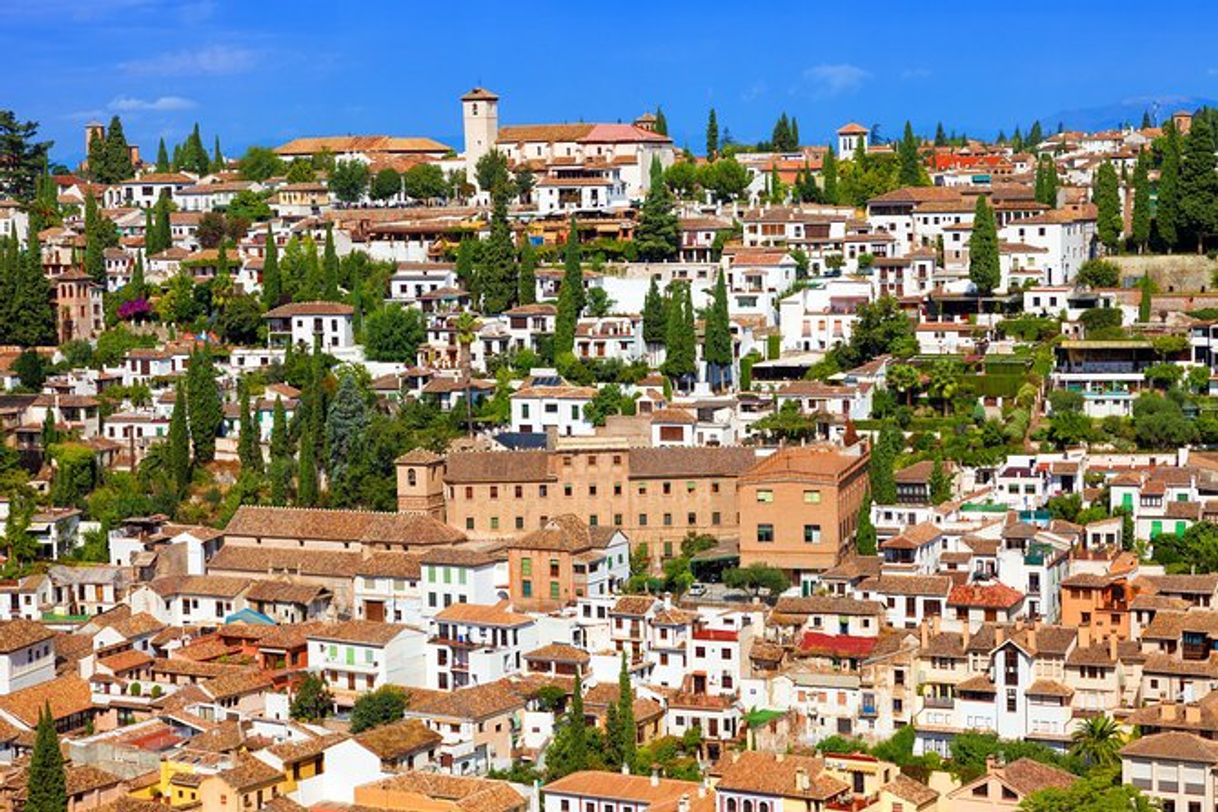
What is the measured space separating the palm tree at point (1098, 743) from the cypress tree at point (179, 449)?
22678mm

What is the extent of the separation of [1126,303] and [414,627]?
20.7m

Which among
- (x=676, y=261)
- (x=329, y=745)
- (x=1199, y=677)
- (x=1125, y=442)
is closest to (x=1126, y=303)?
(x=1125, y=442)

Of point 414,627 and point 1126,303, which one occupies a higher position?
point 1126,303

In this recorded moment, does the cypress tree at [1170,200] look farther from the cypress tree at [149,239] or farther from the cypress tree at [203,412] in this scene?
the cypress tree at [149,239]

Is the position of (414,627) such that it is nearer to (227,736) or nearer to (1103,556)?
(227,736)

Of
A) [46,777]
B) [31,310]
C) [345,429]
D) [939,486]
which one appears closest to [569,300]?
[345,429]

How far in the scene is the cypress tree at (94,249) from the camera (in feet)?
198

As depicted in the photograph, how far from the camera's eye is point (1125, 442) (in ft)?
147

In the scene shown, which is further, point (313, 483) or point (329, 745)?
point (313, 483)

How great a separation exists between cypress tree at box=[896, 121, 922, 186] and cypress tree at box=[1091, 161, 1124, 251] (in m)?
8.30

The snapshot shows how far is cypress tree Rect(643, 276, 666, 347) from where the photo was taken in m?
52.6

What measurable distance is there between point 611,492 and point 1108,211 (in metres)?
18.2

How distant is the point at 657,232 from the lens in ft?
192

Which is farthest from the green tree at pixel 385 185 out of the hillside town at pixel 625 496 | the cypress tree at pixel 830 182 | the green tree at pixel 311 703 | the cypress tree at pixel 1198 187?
the green tree at pixel 311 703
